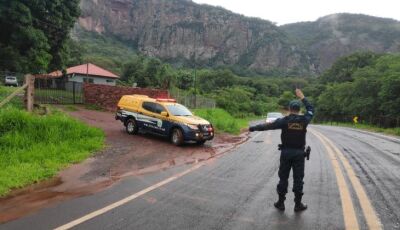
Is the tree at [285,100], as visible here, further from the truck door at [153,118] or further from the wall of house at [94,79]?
the wall of house at [94,79]

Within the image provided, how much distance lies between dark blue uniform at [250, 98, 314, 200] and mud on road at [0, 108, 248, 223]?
3516mm

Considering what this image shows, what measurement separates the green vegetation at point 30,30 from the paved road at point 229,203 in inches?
852

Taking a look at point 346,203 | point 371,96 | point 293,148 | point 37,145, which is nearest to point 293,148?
point 293,148

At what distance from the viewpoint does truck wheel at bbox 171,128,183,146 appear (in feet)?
51.3

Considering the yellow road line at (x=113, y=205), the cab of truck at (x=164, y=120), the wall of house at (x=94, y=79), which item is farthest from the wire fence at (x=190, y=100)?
the yellow road line at (x=113, y=205)

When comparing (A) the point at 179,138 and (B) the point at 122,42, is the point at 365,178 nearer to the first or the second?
(A) the point at 179,138

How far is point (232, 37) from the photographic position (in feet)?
616

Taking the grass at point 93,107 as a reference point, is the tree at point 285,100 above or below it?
above

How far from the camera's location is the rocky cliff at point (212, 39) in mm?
174875

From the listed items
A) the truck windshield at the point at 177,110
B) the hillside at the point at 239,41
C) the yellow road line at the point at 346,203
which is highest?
the hillside at the point at 239,41

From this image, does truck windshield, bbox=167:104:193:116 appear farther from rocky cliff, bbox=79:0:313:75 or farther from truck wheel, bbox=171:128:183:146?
rocky cliff, bbox=79:0:313:75

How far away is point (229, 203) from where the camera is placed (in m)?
6.71

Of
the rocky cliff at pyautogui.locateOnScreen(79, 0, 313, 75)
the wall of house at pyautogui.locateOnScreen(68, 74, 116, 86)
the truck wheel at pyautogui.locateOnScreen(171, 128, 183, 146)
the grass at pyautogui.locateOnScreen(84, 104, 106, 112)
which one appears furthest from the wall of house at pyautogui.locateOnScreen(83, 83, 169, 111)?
the rocky cliff at pyautogui.locateOnScreen(79, 0, 313, 75)

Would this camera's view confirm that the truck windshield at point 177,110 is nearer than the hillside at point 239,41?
Yes
